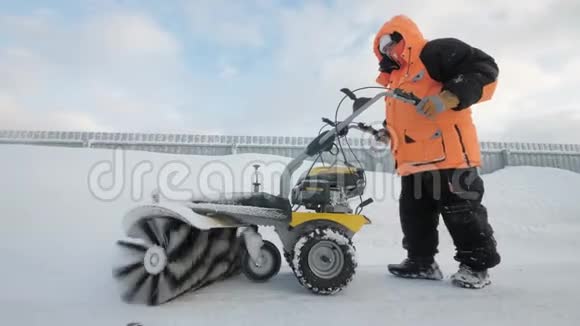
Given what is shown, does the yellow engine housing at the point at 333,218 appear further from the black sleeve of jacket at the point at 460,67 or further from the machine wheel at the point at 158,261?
the black sleeve of jacket at the point at 460,67

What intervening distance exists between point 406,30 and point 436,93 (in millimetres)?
477

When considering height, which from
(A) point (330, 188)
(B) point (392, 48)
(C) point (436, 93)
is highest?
(B) point (392, 48)

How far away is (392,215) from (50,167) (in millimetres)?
5607

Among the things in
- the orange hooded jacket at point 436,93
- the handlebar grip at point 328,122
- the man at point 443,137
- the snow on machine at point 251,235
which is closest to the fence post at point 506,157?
the man at point 443,137

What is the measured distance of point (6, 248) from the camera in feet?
9.02

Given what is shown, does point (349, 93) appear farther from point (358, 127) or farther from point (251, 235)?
point (251, 235)

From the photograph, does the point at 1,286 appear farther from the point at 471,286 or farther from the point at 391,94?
the point at 471,286

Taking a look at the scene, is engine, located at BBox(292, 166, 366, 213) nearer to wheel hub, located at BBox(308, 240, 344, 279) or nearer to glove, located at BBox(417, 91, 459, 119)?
wheel hub, located at BBox(308, 240, 344, 279)

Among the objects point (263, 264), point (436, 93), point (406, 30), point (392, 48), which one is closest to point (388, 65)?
point (392, 48)

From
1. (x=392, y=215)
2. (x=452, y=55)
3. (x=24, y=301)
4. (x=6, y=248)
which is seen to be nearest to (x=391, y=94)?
(x=452, y=55)

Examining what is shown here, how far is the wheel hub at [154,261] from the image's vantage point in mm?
1571

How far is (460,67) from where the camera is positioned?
2215 millimetres

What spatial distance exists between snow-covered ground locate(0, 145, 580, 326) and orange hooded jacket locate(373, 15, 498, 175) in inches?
30.5

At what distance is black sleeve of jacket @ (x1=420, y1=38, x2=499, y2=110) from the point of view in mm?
2064
